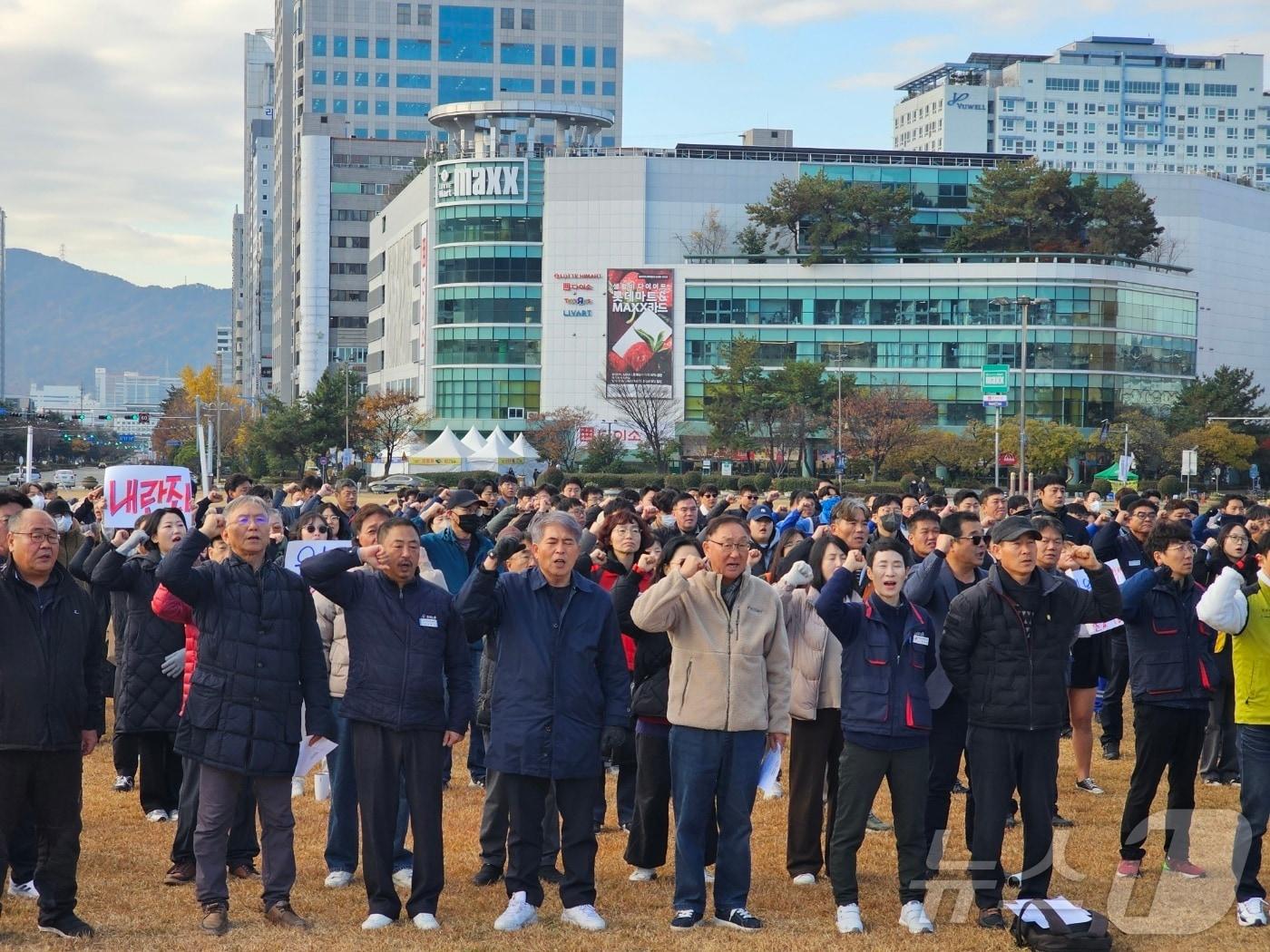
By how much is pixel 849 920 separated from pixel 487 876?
1986 mm

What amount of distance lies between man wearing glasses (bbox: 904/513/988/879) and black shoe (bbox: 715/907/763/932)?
1358mm

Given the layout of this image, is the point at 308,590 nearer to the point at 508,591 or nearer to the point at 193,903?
the point at 508,591

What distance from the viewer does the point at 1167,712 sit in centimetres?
791

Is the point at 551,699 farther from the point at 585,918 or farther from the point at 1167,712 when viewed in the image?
the point at 1167,712

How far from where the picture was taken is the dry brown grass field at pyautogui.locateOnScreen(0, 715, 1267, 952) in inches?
262

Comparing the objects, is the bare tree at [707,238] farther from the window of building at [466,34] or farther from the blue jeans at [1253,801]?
the blue jeans at [1253,801]

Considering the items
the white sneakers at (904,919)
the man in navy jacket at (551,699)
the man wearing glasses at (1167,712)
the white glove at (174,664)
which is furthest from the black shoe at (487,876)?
the man wearing glasses at (1167,712)

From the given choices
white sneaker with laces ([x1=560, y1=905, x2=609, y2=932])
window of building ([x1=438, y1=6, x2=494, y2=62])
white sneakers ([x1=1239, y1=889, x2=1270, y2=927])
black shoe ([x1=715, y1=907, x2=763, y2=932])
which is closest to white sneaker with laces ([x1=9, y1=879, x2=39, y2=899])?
white sneaker with laces ([x1=560, y1=905, x2=609, y2=932])

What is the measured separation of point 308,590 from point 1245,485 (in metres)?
81.4

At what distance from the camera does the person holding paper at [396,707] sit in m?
6.83

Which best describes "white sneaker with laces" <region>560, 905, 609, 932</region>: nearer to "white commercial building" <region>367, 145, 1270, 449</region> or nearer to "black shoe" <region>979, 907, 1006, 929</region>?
"black shoe" <region>979, 907, 1006, 929</region>

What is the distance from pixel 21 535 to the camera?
6.63 metres

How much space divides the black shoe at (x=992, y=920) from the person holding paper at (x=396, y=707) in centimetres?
271

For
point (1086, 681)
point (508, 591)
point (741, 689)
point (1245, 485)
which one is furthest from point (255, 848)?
point (1245, 485)
